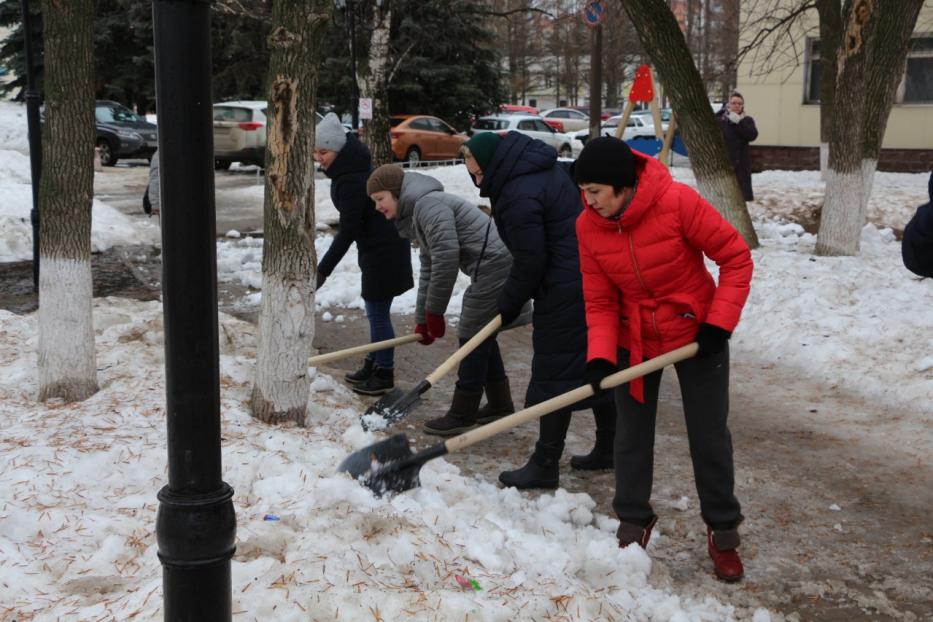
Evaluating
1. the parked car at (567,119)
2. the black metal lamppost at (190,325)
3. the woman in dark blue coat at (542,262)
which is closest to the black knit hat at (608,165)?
the woman in dark blue coat at (542,262)

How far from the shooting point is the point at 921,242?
9.53 ft

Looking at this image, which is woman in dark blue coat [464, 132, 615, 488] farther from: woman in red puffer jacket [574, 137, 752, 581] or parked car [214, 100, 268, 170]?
parked car [214, 100, 268, 170]

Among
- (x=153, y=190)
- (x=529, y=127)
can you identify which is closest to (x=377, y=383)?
(x=153, y=190)

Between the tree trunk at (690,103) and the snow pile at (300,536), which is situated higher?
the tree trunk at (690,103)

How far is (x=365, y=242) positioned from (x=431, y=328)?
3.26 ft

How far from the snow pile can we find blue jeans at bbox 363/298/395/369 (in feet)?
4.53

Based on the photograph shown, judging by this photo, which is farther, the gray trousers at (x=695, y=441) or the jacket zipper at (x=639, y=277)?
the gray trousers at (x=695, y=441)

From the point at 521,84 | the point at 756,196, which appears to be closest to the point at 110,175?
the point at 756,196

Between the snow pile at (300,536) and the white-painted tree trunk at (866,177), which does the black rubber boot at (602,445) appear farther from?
the white-painted tree trunk at (866,177)

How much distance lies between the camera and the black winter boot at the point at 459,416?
18.9 ft

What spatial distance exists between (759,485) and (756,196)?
36.5 feet

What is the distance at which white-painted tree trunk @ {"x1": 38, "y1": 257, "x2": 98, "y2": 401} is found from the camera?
17.4 feet

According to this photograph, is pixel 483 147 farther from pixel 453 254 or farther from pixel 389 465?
pixel 389 465

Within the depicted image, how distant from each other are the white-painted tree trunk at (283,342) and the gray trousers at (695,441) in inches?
72.4
